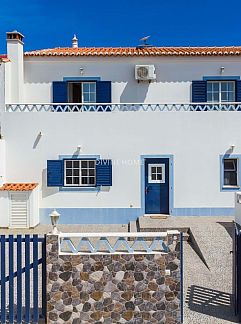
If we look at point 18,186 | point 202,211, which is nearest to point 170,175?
point 202,211

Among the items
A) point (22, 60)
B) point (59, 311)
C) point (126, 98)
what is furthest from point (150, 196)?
point (59, 311)

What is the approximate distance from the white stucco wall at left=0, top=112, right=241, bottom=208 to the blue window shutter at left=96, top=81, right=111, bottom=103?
193cm

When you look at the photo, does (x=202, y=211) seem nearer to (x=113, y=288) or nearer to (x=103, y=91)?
(x=103, y=91)

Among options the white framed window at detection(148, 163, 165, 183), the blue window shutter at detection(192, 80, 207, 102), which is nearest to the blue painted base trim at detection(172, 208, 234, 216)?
the white framed window at detection(148, 163, 165, 183)

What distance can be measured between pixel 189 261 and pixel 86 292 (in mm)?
4584

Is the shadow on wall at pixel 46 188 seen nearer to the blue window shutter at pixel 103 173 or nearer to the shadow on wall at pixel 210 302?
the blue window shutter at pixel 103 173

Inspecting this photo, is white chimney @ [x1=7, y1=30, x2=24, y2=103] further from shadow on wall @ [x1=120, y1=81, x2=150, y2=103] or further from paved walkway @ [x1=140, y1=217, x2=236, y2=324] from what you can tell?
paved walkway @ [x1=140, y1=217, x2=236, y2=324]

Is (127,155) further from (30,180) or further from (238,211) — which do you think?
(238,211)

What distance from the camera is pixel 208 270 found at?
9594mm

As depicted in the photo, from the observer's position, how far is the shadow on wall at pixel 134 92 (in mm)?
17156

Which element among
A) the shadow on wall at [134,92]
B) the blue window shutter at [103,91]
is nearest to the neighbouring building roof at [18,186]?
the blue window shutter at [103,91]

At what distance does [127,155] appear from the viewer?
1516 cm

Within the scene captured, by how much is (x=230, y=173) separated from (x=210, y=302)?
8.54 metres

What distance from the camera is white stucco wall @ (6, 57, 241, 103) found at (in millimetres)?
17078
